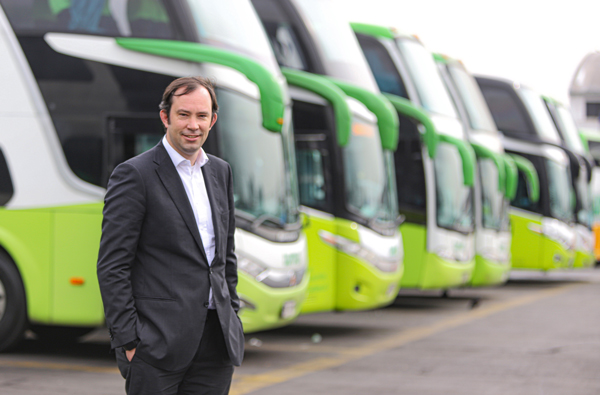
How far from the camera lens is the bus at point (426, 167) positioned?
14.7 m

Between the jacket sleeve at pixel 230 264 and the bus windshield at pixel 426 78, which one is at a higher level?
the jacket sleeve at pixel 230 264

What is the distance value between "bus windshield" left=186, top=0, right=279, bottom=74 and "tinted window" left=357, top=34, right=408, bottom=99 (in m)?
5.86

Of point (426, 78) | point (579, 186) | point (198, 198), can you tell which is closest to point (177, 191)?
point (198, 198)

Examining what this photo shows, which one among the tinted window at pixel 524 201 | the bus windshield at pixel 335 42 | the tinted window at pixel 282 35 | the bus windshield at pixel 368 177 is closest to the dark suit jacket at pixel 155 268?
the bus windshield at pixel 368 177

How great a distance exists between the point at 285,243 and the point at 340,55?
401cm

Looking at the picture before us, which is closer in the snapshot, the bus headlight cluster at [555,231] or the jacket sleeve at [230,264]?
the jacket sleeve at [230,264]

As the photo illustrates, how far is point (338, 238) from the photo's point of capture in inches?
457

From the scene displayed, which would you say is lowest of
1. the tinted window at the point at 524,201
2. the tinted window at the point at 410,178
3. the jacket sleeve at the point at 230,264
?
the tinted window at the point at 524,201

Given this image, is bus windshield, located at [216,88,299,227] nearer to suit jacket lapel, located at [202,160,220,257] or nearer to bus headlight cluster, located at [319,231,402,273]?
bus headlight cluster, located at [319,231,402,273]

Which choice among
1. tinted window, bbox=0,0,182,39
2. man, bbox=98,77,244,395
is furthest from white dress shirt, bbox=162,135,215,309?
tinted window, bbox=0,0,182,39

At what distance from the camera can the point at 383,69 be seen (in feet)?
51.6

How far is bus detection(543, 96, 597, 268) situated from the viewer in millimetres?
22969

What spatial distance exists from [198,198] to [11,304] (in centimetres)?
578

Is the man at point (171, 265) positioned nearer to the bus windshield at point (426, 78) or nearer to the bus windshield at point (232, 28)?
the bus windshield at point (232, 28)
